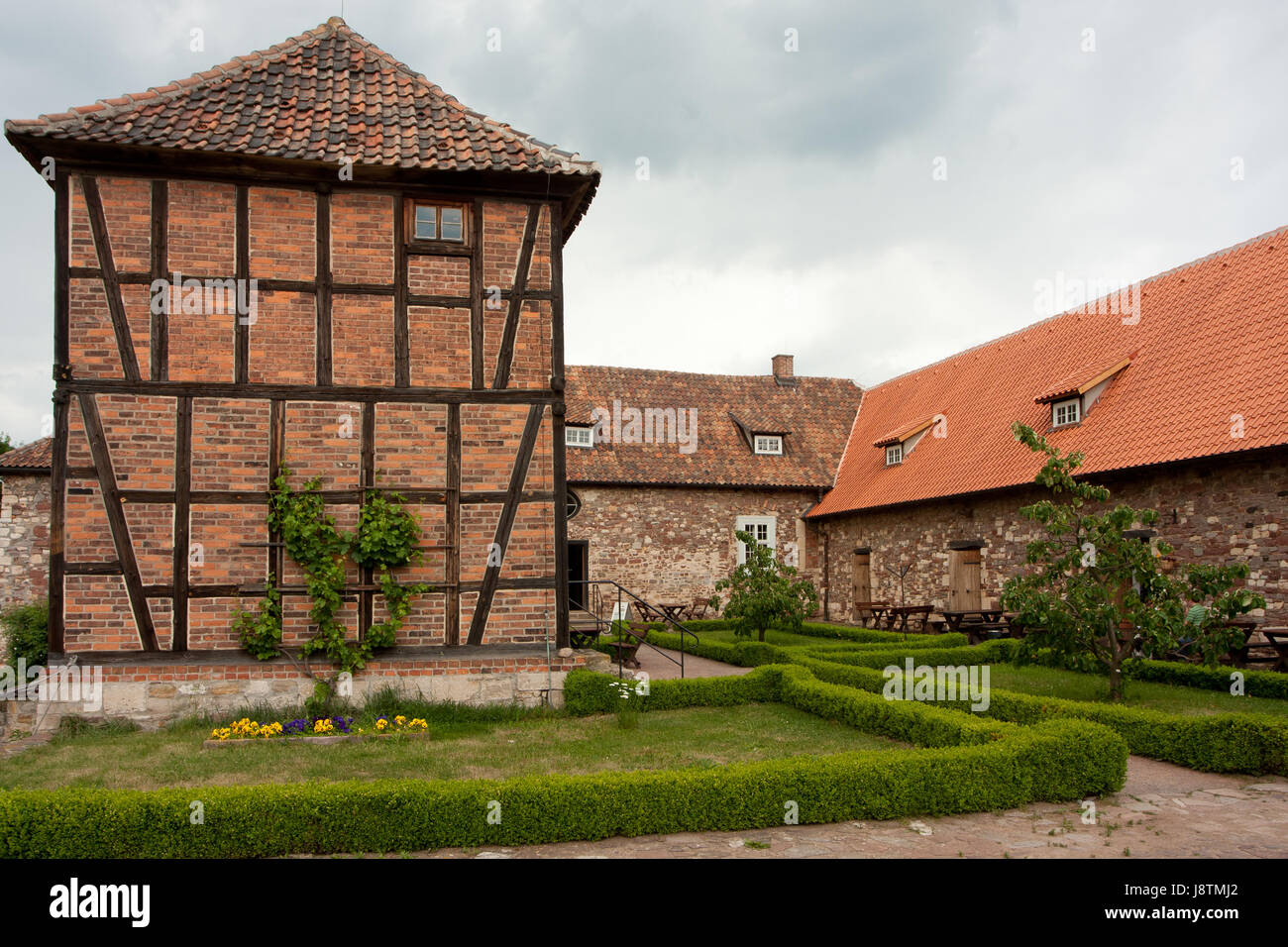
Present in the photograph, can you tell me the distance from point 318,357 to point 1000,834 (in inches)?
357

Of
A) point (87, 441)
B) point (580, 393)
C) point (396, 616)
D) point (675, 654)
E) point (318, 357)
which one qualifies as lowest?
point (675, 654)

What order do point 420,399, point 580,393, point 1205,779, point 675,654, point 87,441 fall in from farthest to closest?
point 580,393, point 675,654, point 420,399, point 87,441, point 1205,779

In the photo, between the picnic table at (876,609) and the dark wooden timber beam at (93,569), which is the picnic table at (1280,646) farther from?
the dark wooden timber beam at (93,569)

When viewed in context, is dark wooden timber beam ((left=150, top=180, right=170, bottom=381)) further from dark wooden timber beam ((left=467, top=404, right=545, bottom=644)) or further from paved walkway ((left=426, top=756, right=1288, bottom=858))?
paved walkway ((left=426, top=756, right=1288, bottom=858))

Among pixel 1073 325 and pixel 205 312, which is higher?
pixel 1073 325

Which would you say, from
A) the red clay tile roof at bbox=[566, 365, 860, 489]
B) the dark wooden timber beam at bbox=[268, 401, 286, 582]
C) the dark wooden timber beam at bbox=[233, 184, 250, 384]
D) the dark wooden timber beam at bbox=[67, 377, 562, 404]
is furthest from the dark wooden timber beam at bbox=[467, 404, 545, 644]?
the red clay tile roof at bbox=[566, 365, 860, 489]

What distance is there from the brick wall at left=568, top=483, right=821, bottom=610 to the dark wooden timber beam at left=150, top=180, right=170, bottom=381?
1439 cm

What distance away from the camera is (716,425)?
27.9m

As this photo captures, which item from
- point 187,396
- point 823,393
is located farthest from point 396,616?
point 823,393

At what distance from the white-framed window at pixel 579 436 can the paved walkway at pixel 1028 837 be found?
19276 millimetres

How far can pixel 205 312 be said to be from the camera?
36.0 ft

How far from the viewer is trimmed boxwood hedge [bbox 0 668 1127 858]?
20.6 ft

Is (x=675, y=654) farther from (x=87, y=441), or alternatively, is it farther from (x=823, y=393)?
(x=823, y=393)

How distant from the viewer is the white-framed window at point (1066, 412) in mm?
18219
